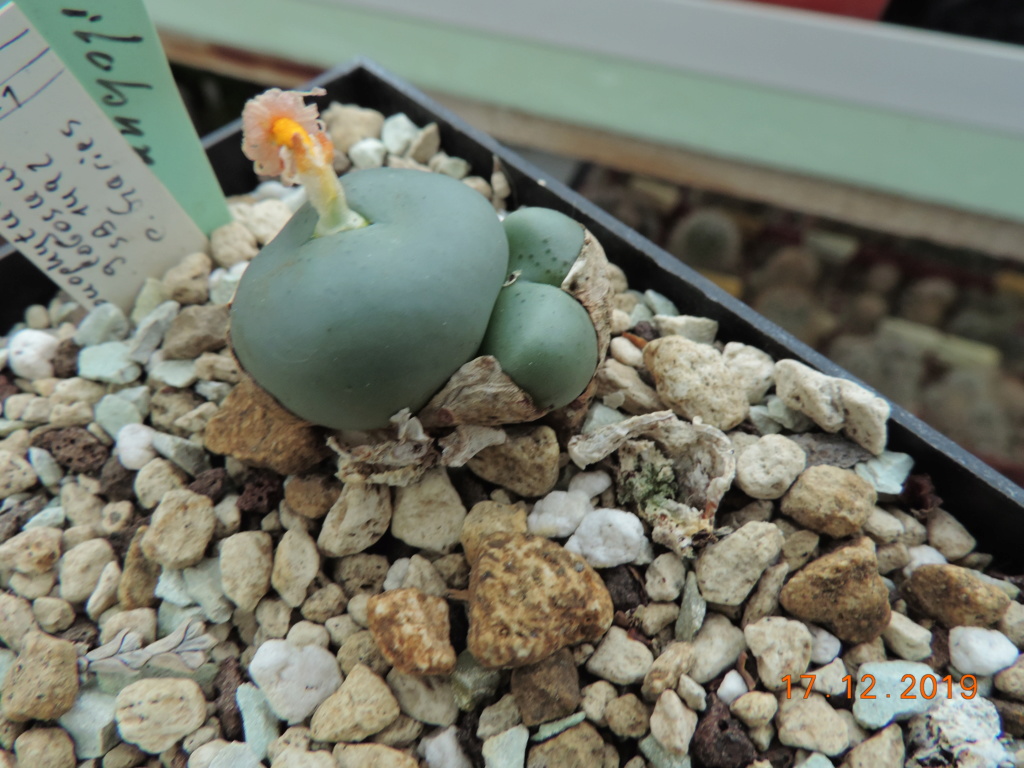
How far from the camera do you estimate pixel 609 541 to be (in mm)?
769

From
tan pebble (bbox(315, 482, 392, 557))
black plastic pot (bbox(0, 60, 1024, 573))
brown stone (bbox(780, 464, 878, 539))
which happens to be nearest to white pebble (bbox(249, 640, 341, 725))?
tan pebble (bbox(315, 482, 392, 557))

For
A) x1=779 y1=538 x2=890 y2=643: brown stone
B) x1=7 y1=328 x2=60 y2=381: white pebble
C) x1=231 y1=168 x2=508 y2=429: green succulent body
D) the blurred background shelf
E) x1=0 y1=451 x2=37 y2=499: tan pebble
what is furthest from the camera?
the blurred background shelf

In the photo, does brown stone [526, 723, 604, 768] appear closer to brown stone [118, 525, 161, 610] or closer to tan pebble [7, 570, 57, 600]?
brown stone [118, 525, 161, 610]

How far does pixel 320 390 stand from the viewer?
66 centimetres

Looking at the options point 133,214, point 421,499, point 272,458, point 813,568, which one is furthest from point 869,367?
point 133,214

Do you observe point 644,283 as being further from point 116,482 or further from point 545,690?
point 116,482

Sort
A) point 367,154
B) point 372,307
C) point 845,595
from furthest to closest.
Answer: point 367,154 → point 845,595 → point 372,307

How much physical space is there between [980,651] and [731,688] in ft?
0.92

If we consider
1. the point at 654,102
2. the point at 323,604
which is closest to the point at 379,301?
the point at 323,604

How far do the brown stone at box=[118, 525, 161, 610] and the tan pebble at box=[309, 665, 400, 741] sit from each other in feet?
0.81

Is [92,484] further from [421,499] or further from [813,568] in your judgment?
[813,568]

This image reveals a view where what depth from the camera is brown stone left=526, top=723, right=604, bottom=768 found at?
0.69m

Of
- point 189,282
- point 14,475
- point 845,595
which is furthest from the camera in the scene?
point 189,282

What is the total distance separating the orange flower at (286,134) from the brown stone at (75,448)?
17.7 inches
